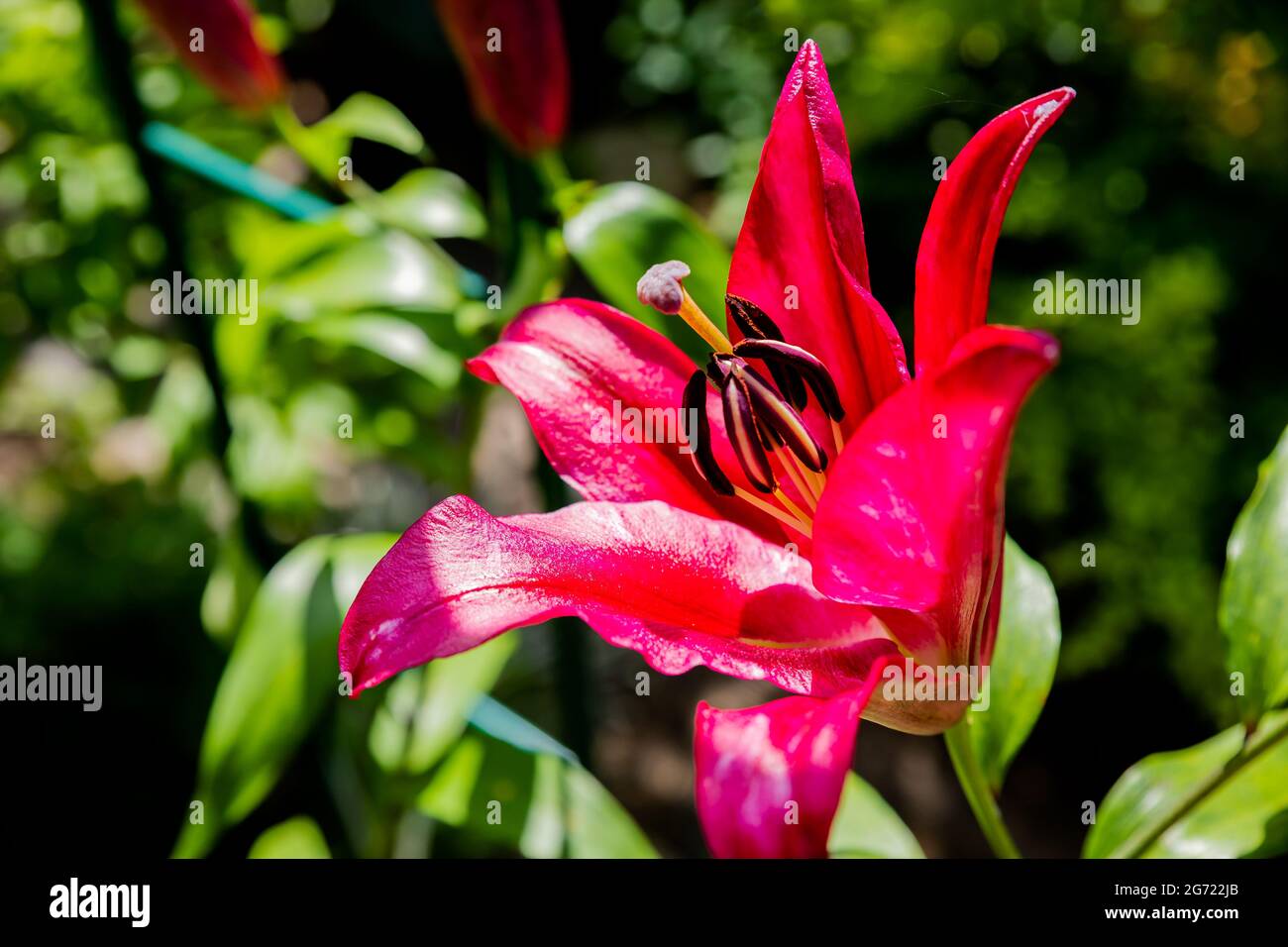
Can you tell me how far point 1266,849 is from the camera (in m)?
0.51

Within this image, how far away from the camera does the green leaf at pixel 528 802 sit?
2.43ft

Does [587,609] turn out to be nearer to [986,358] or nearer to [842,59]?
[986,358]

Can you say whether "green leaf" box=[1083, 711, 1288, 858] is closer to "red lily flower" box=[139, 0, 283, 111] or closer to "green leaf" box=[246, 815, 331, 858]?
"green leaf" box=[246, 815, 331, 858]

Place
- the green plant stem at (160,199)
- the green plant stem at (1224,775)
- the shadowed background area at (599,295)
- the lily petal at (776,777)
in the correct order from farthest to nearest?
1. the shadowed background area at (599,295)
2. the green plant stem at (160,199)
3. the green plant stem at (1224,775)
4. the lily petal at (776,777)

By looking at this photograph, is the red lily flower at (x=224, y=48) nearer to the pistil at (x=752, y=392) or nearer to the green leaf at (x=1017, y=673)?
the pistil at (x=752, y=392)

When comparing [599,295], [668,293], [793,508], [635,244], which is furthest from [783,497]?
[599,295]

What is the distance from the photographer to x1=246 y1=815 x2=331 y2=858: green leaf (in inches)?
29.7

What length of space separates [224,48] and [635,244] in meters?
0.31

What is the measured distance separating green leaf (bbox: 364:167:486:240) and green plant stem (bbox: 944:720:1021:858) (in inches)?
21.0

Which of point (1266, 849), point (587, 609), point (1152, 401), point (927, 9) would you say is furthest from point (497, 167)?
point (1152, 401)

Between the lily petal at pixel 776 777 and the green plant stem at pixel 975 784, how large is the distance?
12 centimetres

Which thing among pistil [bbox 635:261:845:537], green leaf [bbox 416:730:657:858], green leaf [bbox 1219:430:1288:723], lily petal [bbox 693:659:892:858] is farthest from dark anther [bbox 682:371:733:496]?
green leaf [bbox 416:730:657:858]

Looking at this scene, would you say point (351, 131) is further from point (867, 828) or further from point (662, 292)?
point (867, 828)

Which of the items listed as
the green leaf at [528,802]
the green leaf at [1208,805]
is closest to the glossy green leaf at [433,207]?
the green leaf at [528,802]
